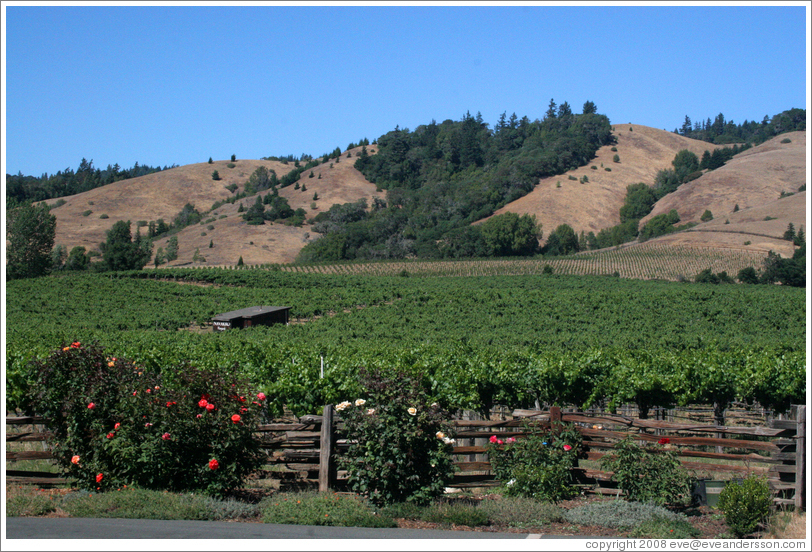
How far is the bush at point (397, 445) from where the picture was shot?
7.60 metres

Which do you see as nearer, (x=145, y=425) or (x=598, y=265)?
(x=145, y=425)

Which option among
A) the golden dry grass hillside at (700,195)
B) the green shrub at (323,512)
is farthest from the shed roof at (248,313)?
the golden dry grass hillside at (700,195)

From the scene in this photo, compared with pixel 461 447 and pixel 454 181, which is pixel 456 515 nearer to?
pixel 461 447

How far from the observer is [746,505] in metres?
7.10

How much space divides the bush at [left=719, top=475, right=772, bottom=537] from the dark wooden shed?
33.0m

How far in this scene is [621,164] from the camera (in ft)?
531

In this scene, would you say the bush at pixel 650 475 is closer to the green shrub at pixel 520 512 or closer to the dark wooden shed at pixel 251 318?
the green shrub at pixel 520 512

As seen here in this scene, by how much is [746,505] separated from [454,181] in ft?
513

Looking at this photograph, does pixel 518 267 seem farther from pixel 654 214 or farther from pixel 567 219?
pixel 654 214

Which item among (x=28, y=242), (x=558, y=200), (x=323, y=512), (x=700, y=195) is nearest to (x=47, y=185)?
(x=28, y=242)

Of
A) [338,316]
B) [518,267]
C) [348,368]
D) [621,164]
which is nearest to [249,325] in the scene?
[338,316]

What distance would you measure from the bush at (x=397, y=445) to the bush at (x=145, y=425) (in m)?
1.33

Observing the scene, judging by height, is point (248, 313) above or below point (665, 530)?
above

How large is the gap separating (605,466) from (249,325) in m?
32.3
